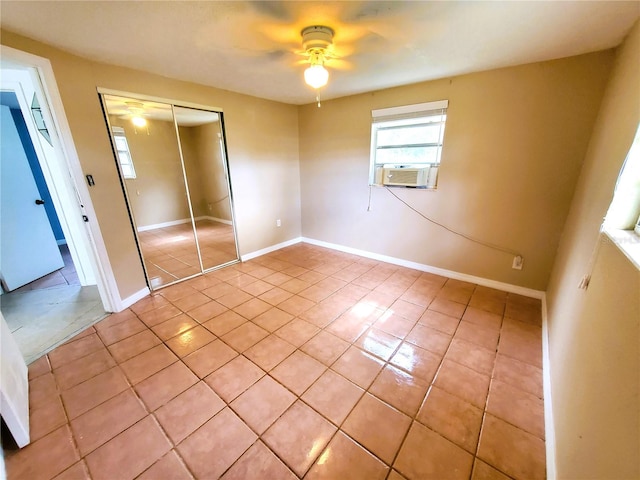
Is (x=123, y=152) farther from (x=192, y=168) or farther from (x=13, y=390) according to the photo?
(x=13, y=390)

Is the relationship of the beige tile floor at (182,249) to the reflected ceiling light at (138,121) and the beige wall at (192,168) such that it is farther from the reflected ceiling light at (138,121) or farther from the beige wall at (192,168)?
the reflected ceiling light at (138,121)

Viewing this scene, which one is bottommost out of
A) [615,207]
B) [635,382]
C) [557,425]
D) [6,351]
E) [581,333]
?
[557,425]

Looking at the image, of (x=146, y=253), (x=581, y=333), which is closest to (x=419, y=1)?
(x=581, y=333)

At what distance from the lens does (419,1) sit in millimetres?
1365

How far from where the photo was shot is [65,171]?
2082 mm

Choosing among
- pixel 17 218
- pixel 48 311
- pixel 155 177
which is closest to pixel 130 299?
pixel 48 311

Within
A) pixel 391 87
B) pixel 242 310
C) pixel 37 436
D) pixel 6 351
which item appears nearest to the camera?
pixel 37 436

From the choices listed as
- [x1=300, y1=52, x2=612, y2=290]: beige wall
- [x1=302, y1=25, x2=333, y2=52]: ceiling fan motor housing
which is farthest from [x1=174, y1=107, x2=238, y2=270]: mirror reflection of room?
[x1=302, y1=25, x2=333, y2=52]: ceiling fan motor housing

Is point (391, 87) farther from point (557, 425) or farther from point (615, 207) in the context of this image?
point (557, 425)

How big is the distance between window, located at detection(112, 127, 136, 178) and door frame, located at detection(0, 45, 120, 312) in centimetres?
38

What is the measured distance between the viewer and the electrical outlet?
8.56 ft

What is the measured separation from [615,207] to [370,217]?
253cm

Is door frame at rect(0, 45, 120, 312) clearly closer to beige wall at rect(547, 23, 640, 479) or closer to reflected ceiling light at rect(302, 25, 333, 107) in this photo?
reflected ceiling light at rect(302, 25, 333, 107)

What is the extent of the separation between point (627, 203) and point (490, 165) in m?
1.62
